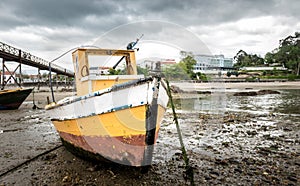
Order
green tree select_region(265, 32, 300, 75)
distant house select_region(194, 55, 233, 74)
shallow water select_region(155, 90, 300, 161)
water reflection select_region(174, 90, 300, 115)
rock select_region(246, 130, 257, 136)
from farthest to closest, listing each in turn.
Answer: green tree select_region(265, 32, 300, 75), water reflection select_region(174, 90, 300, 115), distant house select_region(194, 55, 233, 74), rock select_region(246, 130, 257, 136), shallow water select_region(155, 90, 300, 161)

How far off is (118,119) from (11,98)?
1388 cm

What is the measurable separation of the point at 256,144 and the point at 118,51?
4545 millimetres

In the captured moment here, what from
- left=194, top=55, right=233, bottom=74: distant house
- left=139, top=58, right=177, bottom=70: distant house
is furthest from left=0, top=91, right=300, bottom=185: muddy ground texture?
left=194, top=55, right=233, bottom=74: distant house

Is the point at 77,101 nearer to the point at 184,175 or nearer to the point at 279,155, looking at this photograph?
the point at 184,175

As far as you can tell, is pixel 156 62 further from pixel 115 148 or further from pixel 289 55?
pixel 289 55

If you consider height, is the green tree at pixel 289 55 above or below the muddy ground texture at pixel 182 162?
above

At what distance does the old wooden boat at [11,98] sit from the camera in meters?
14.3

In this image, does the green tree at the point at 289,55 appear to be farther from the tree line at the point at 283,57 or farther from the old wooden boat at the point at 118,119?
the old wooden boat at the point at 118,119

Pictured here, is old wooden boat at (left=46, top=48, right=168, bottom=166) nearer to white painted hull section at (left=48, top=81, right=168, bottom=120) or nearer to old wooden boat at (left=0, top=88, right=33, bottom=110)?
white painted hull section at (left=48, top=81, right=168, bottom=120)

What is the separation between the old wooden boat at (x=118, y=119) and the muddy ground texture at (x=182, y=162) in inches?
13.3

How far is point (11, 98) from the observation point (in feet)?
48.2

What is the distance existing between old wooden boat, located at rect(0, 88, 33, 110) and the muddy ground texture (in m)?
7.94

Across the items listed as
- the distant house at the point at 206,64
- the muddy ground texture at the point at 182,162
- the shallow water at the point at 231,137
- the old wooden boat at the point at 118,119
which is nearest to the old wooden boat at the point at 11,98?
the muddy ground texture at the point at 182,162

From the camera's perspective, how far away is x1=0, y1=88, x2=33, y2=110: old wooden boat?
1434 centimetres
